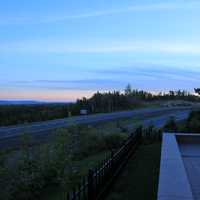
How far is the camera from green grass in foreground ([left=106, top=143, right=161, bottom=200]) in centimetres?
816

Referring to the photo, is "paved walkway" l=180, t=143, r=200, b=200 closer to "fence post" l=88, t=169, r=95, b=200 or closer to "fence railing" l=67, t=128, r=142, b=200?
"fence railing" l=67, t=128, r=142, b=200

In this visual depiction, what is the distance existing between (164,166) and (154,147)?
808 centimetres

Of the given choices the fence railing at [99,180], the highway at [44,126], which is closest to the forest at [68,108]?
the highway at [44,126]

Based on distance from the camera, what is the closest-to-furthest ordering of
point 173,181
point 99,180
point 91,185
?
point 173,181 < point 91,185 < point 99,180

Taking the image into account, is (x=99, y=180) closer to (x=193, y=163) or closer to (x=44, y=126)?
(x=193, y=163)

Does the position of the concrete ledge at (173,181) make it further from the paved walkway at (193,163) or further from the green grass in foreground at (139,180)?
the green grass in foreground at (139,180)

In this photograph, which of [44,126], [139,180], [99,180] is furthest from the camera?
[44,126]

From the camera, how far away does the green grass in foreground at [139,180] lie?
26.8 feet

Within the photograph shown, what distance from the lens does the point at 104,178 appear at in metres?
7.94

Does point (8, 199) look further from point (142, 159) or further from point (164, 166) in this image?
point (142, 159)

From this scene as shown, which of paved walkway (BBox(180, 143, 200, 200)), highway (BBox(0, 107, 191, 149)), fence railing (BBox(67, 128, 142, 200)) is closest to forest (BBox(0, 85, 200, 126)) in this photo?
highway (BBox(0, 107, 191, 149))

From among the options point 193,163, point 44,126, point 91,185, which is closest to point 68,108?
point 44,126

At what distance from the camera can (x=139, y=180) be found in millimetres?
9523

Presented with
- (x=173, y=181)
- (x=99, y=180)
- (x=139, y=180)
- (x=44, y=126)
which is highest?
(x=173, y=181)
